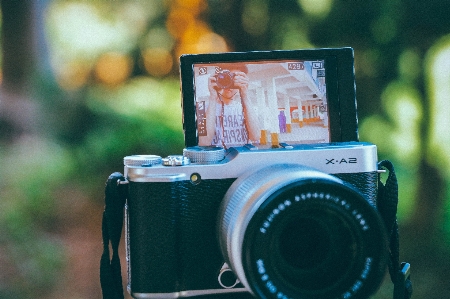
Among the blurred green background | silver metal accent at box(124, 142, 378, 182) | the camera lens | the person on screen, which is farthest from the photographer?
the blurred green background

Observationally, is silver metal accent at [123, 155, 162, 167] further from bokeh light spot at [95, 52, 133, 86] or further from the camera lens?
bokeh light spot at [95, 52, 133, 86]

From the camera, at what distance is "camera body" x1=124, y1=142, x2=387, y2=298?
0.56m

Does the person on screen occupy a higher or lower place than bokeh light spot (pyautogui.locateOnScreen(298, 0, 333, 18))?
lower

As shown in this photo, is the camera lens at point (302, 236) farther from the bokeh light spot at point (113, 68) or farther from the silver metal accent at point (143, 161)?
the bokeh light spot at point (113, 68)

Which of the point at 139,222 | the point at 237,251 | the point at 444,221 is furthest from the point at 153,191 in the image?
the point at 444,221

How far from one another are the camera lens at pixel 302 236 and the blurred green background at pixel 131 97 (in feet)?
1.62

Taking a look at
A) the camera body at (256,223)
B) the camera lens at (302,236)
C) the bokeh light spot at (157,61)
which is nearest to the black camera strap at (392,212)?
the camera body at (256,223)

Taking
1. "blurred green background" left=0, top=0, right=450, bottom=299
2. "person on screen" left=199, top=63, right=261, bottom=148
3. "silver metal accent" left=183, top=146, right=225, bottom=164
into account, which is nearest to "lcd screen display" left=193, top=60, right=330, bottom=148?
"person on screen" left=199, top=63, right=261, bottom=148

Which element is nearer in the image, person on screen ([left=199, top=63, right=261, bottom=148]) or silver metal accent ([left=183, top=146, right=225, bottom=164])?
silver metal accent ([left=183, top=146, right=225, bottom=164])

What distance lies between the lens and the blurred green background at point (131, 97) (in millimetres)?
1013

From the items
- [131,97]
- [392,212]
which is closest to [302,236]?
[392,212]

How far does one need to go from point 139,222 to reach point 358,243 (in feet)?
1.02

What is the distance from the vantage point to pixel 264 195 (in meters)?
0.57

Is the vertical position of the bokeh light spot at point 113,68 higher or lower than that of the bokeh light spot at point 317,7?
lower
